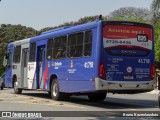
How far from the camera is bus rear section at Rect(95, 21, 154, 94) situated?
1603 centimetres

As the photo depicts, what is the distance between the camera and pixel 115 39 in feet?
53.7

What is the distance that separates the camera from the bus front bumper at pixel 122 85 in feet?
51.8

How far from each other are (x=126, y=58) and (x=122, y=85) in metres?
1.05

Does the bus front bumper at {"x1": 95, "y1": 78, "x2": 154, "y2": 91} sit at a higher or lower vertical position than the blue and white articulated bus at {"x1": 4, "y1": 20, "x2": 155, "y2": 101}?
lower

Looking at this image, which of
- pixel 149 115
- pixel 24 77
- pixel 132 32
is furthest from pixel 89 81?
pixel 24 77

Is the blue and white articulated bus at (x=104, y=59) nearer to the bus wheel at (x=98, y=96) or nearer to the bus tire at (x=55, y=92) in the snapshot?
the bus tire at (x=55, y=92)

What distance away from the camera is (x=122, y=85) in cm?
1625

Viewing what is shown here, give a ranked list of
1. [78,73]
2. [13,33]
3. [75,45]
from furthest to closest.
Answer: [13,33] < [75,45] < [78,73]

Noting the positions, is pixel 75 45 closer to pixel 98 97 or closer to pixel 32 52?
pixel 98 97

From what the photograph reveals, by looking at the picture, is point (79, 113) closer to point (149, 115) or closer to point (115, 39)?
point (149, 115)

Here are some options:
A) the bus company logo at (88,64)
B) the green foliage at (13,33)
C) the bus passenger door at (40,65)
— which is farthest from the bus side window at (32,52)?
the green foliage at (13,33)

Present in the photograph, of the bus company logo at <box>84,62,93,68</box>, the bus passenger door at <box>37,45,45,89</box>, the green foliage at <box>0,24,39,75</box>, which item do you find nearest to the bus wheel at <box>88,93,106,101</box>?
the bus passenger door at <box>37,45,45,89</box>

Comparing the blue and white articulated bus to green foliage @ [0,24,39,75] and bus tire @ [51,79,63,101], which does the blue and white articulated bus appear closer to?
bus tire @ [51,79,63,101]

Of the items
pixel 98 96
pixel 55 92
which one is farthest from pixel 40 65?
pixel 98 96
